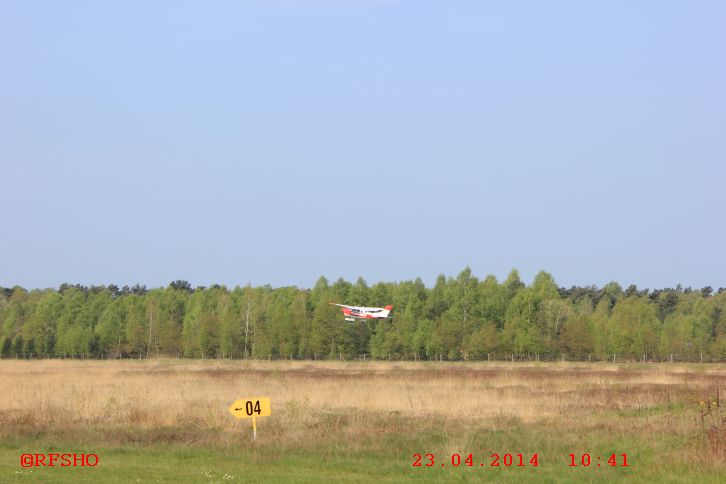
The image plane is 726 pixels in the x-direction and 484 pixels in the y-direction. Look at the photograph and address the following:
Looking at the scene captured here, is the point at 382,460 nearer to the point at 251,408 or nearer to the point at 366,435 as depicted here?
the point at 366,435

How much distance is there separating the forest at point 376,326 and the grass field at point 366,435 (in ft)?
170

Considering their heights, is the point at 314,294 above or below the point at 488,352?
above

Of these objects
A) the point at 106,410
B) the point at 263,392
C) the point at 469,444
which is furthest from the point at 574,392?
the point at 106,410

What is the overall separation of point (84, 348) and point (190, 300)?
757 inches

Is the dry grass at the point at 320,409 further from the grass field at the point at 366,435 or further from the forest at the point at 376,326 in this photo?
the forest at the point at 376,326

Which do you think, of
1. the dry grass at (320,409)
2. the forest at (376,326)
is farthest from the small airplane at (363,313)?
the dry grass at (320,409)

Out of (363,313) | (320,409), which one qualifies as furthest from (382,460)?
(363,313)

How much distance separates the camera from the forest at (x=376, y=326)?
268ft

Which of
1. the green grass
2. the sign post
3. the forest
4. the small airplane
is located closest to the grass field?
the green grass

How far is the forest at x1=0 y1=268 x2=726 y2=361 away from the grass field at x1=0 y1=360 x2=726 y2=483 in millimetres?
51966

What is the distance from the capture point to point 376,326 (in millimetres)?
94688

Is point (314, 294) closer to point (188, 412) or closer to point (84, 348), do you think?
point (84, 348)

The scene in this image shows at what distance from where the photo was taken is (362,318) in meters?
91.9

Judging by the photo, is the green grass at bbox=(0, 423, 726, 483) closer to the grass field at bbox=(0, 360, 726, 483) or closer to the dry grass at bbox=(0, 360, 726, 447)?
the grass field at bbox=(0, 360, 726, 483)
